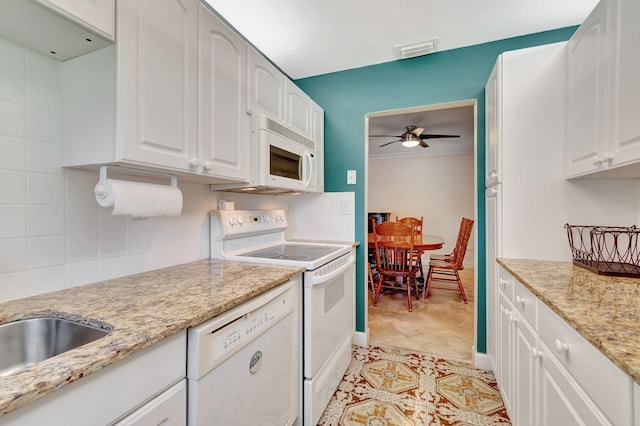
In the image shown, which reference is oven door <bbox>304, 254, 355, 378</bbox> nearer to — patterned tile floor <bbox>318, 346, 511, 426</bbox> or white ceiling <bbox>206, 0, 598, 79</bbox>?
patterned tile floor <bbox>318, 346, 511, 426</bbox>

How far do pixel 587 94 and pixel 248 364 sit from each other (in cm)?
189

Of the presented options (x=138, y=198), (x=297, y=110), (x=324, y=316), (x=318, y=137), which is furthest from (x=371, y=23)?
(x=324, y=316)

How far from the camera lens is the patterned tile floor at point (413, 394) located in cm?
158

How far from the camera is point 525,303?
1.21 metres

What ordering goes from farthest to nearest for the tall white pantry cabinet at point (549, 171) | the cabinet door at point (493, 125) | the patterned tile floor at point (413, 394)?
the cabinet door at point (493, 125)
the patterned tile floor at point (413, 394)
the tall white pantry cabinet at point (549, 171)

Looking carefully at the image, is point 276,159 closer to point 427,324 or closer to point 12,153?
point 12,153

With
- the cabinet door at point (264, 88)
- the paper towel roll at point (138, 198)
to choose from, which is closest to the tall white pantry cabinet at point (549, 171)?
the cabinet door at point (264, 88)

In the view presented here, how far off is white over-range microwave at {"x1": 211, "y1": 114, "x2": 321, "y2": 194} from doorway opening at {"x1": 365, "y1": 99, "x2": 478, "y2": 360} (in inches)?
31.5

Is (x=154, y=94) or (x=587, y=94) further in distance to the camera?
(x=587, y=94)

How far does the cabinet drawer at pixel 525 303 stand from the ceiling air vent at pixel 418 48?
1680 mm

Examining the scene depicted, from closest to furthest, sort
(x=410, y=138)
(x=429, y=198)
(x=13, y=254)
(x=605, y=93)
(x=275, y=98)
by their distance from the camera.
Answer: (x=13, y=254)
(x=605, y=93)
(x=275, y=98)
(x=410, y=138)
(x=429, y=198)

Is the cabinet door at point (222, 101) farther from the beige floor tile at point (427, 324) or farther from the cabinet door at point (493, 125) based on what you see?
the beige floor tile at point (427, 324)

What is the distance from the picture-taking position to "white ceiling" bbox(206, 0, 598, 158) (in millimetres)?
1661

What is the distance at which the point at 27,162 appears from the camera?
99 centimetres
